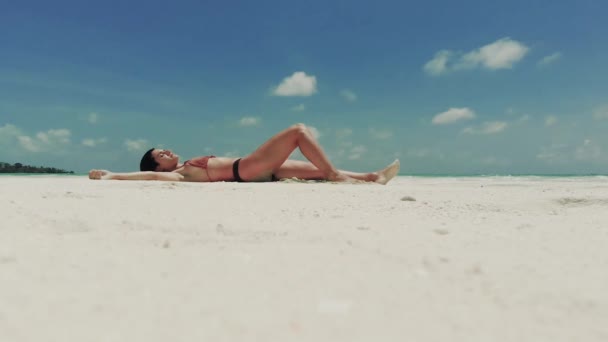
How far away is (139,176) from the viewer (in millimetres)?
5641

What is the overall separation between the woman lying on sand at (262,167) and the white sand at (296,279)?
3609 mm

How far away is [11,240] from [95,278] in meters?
0.60

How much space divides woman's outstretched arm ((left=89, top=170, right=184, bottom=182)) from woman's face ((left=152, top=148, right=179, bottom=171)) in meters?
0.35

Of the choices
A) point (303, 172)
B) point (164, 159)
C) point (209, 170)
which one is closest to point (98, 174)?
point (164, 159)

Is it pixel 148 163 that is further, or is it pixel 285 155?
pixel 148 163

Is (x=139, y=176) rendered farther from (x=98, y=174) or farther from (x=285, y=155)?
(x=285, y=155)

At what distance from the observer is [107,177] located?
18.8ft

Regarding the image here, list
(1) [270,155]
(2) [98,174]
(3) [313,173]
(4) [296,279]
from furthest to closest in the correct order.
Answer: (3) [313,173]
(2) [98,174]
(1) [270,155]
(4) [296,279]

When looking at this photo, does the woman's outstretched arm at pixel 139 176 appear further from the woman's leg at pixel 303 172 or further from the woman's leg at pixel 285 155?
the woman's leg at pixel 303 172

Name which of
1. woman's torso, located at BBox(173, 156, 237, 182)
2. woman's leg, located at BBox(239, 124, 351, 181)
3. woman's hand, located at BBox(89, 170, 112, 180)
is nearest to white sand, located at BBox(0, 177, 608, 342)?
woman's leg, located at BBox(239, 124, 351, 181)

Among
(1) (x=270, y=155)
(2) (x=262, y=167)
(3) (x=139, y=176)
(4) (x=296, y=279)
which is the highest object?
(1) (x=270, y=155)

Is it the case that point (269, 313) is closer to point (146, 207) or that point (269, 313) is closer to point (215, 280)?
point (215, 280)

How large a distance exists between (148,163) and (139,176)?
2.13ft

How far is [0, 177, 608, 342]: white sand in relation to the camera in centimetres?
88
